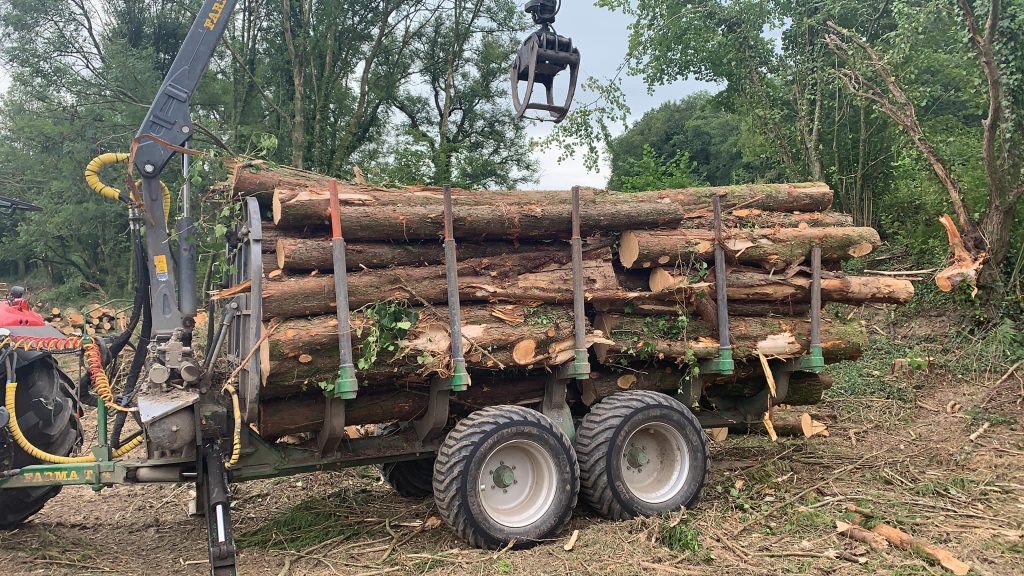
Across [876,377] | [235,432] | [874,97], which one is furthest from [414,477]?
[874,97]

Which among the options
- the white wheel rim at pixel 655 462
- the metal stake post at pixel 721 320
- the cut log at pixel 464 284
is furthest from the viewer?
the metal stake post at pixel 721 320

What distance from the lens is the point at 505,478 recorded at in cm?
539

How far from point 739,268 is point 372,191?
328cm

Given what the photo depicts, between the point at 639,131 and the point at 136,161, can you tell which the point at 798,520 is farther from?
the point at 639,131

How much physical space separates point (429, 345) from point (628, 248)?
197cm

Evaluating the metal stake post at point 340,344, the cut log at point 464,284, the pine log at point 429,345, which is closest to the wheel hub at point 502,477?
the pine log at point 429,345

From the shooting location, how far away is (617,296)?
19.5 ft

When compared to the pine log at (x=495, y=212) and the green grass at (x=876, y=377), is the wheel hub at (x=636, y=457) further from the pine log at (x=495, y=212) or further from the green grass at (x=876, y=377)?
the green grass at (x=876, y=377)

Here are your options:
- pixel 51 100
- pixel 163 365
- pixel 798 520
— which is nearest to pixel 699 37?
pixel 798 520

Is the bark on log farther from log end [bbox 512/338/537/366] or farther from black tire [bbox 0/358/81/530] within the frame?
black tire [bbox 0/358/81/530]

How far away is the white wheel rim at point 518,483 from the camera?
538 cm

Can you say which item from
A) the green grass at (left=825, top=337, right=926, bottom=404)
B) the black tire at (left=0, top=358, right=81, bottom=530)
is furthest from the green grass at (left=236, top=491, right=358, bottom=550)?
the green grass at (left=825, top=337, right=926, bottom=404)

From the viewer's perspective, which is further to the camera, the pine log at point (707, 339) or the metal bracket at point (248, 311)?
the pine log at point (707, 339)

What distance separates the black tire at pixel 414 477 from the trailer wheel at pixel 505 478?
4.36 feet
